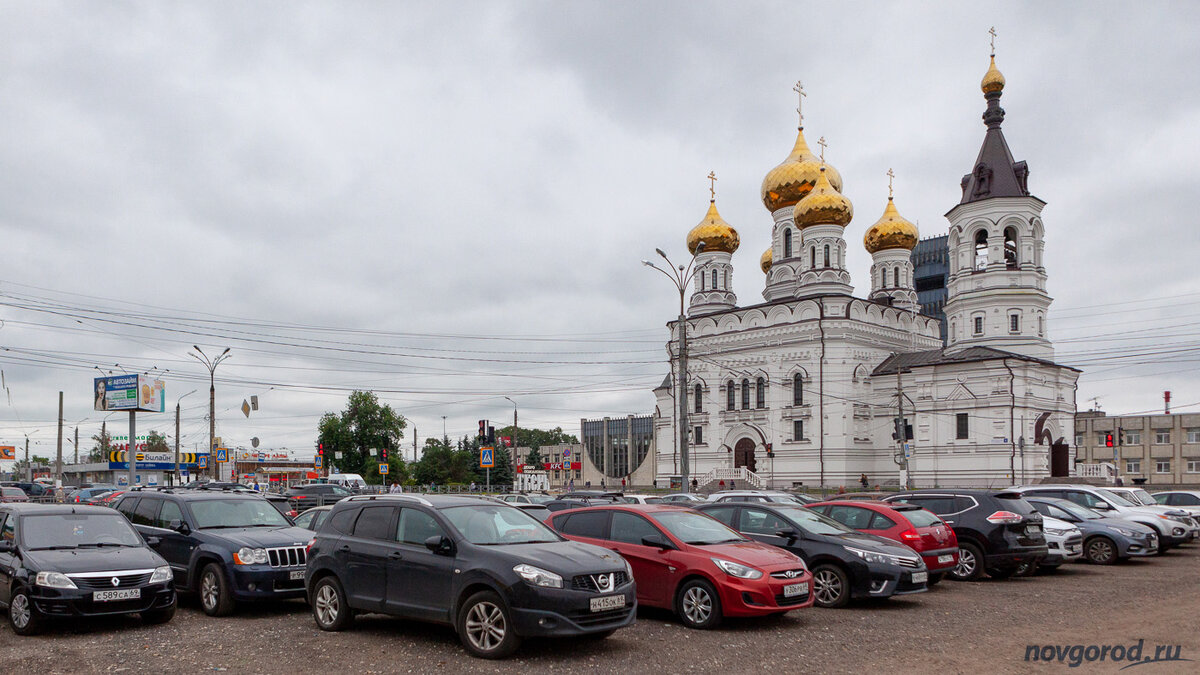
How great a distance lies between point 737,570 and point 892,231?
58188mm

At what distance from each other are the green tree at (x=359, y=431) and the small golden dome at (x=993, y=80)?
67.1 m

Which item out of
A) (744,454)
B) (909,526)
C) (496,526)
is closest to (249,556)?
(496,526)

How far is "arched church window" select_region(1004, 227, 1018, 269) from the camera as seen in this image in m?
52.2

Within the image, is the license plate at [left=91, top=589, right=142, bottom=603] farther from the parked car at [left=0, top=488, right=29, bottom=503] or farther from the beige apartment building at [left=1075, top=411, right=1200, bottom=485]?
the beige apartment building at [left=1075, top=411, right=1200, bottom=485]

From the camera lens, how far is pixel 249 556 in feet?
37.1

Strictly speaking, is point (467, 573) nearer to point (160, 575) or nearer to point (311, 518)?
point (160, 575)

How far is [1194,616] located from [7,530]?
14.8m

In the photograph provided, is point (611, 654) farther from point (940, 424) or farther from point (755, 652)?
point (940, 424)

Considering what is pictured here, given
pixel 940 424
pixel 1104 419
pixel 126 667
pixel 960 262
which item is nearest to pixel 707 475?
pixel 940 424

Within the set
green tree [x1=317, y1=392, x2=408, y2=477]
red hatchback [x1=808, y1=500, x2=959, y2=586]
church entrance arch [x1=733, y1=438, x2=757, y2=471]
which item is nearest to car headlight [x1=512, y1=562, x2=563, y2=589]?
red hatchback [x1=808, y1=500, x2=959, y2=586]

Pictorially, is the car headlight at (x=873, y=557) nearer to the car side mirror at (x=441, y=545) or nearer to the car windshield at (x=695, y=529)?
the car windshield at (x=695, y=529)

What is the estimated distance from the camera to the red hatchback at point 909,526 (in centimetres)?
1336

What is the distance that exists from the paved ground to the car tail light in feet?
8.60

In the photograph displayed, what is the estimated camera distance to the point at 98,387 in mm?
46469
